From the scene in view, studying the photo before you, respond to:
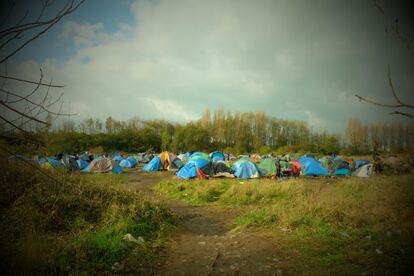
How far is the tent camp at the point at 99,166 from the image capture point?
2189 centimetres

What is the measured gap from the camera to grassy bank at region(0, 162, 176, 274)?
374 cm

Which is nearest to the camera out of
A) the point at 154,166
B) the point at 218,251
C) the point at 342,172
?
the point at 218,251

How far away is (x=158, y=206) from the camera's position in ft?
23.5

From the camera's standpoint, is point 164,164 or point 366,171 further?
point 164,164

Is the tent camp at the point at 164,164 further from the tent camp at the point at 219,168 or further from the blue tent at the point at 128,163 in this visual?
the tent camp at the point at 219,168

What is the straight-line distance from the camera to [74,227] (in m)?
5.46

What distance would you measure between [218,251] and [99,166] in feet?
64.3

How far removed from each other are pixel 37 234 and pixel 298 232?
213 inches

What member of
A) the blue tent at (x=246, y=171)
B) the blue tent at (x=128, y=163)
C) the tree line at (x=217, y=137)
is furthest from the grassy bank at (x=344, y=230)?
the tree line at (x=217, y=137)

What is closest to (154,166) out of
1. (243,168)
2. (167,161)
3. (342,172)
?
(167,161)

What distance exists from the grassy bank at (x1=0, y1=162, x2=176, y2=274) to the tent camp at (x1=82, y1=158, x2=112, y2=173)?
49.6 feet

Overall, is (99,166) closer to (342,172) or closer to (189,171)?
(189,171)

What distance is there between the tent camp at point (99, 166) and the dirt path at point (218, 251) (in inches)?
658

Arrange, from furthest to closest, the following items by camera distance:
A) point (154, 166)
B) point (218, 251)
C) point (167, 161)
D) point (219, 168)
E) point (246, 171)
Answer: point (167, 161)
point (154, 166)
point (219, 168)
point (246, 171)
point (218, 251)
